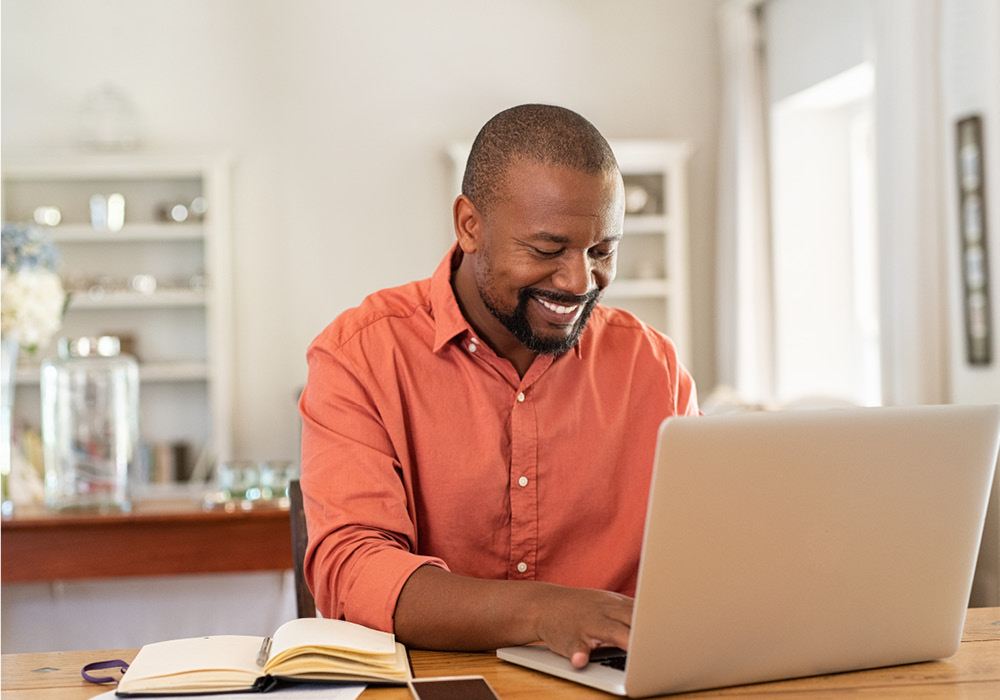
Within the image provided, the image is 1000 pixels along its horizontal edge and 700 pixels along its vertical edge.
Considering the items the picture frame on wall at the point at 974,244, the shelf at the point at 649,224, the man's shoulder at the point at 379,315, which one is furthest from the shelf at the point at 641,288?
the man's shoulder at the point at 379,315

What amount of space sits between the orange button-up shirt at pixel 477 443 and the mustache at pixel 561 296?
12cm

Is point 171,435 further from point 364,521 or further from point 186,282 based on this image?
point 364,521

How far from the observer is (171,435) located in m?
4.98

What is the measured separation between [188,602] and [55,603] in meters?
0.29

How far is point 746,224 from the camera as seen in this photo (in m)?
4.81

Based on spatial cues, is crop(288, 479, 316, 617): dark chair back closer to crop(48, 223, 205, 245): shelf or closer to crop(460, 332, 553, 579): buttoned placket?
crop(460, 332, 553, 579): buttoned placket

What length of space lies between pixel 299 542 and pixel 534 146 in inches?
27.6

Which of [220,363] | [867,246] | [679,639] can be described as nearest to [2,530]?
[679,639]

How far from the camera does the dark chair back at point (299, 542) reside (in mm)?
1621

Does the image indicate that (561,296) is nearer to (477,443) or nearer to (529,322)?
(529,322)

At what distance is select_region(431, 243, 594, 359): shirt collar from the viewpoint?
4.95ft

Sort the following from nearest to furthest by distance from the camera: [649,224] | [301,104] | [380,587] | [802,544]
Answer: [802,544] → [380,587] → [649,224] → [301,104]

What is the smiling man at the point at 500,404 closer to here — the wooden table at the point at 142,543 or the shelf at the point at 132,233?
the wooden table at the point at 142,543

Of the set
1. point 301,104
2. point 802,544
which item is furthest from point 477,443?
point 301,104
